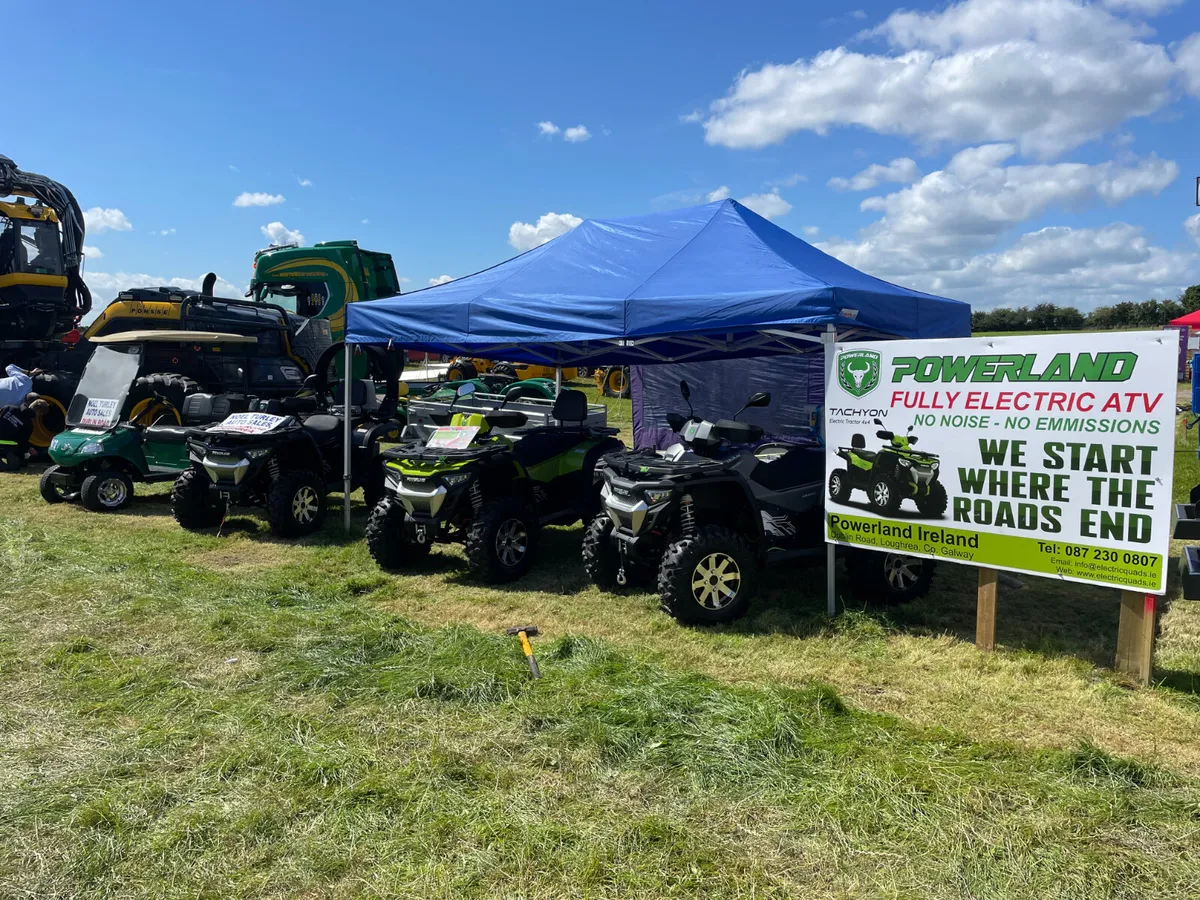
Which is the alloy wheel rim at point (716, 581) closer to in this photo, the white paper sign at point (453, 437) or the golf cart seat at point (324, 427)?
the white paper sign at point (453, 437)

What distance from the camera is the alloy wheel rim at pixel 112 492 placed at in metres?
8.33

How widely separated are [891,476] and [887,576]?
0.93 metres

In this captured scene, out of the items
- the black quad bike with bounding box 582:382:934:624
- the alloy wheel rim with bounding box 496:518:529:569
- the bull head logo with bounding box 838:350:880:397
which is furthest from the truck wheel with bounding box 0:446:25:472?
the bull head logo with bounding box 838:350:880:397

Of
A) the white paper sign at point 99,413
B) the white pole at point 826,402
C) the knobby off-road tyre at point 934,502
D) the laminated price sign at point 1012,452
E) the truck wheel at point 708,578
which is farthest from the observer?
the white paper sign at point 99,413

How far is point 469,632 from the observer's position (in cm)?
464

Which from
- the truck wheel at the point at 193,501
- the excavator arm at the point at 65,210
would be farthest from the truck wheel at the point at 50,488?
the excavator arm at the point at 65,210

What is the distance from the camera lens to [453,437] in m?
6.14

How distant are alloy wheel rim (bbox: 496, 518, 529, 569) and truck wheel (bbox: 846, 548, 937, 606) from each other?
7.56 ft

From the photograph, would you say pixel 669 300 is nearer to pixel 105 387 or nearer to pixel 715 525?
pixel 715 525

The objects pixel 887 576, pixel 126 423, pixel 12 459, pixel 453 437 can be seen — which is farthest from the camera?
pixel 12 459

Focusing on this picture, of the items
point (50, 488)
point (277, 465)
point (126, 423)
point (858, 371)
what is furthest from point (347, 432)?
point (858, 371)

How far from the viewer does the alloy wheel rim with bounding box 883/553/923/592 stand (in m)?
5.29

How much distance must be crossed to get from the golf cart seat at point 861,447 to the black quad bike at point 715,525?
0.66 meters

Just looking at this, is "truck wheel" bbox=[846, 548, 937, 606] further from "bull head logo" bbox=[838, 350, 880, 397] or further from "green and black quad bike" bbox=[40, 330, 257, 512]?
"green and black quad bike" bbox=[40, 330, 257, 512]
